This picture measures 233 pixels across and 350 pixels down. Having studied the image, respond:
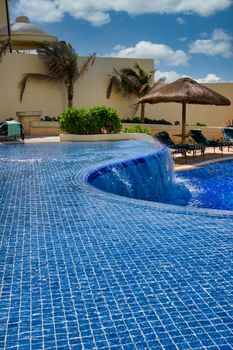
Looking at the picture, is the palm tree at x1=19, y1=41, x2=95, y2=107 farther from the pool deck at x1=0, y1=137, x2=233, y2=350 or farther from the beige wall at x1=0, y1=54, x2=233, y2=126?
the pool deck at x1=0, y1=137, x2=233, y2=350

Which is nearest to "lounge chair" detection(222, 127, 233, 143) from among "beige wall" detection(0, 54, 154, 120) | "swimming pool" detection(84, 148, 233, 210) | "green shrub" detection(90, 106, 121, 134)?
→ "green shrub" detection(90, 106, 121, 134)

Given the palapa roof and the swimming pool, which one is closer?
the swimming pool

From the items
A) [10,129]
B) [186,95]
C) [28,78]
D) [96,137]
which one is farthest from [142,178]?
[28,78]

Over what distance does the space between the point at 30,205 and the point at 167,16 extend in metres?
24.2

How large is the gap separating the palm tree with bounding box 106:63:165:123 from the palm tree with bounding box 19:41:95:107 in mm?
A: 2194

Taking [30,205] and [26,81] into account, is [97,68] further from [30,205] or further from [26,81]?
[30,205]

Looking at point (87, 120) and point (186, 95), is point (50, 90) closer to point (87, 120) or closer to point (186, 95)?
point (87, 120)

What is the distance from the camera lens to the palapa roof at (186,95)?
1405 centimetres

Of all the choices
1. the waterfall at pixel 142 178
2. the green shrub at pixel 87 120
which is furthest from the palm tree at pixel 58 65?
the waterfall at pixel 142 178

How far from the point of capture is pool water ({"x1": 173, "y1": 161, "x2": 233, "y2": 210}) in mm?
9117

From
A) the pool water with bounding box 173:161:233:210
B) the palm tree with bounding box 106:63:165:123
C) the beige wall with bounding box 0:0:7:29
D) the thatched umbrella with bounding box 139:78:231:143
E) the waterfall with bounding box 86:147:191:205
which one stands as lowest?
the pool water with bounding box 173:161:233:210

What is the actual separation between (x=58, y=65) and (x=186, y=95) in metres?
10.1

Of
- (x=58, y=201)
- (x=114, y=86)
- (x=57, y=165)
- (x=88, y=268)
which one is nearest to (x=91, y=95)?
(x=114, y=86)

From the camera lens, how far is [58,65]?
2214 cm
